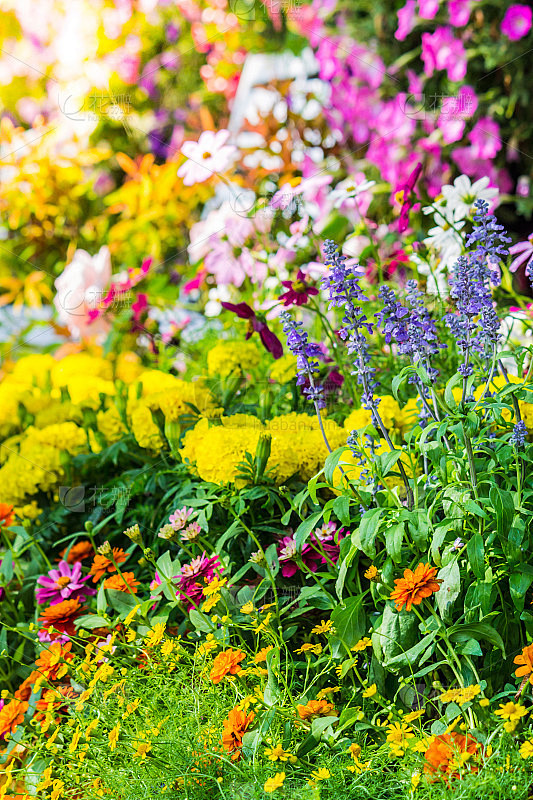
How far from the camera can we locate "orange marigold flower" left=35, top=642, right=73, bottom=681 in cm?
125

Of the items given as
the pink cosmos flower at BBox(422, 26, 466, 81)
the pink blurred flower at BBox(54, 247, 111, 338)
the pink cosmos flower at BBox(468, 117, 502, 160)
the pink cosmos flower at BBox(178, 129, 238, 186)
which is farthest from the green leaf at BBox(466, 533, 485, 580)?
the pink cosmos flower at BBox(422, 26, 466, 81)

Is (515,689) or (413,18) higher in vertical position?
(413,18)

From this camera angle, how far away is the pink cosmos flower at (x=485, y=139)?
278 cm

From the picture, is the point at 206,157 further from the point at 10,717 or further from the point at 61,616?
the point at 10,717

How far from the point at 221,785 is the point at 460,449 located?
2.04 feet

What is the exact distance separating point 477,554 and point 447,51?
231cm

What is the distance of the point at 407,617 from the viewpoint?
1.14m

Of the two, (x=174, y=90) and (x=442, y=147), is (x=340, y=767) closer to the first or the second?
(x=442, y=147)

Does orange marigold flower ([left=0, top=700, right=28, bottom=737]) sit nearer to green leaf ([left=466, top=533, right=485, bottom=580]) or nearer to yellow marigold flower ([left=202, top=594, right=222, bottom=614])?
yellow marigold flower ([left=202, top=594, right=222, bottom=614])

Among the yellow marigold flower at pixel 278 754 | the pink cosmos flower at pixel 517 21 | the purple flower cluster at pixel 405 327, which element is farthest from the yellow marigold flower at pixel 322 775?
the pink cosmos flower at pixel 517 21

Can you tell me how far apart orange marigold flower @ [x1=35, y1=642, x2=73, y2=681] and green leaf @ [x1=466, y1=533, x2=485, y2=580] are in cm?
68

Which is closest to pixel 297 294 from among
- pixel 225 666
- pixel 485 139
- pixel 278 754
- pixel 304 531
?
pixel 304 531

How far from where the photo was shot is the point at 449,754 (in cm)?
96

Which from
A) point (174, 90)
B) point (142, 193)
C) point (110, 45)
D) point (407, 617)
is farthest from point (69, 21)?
point (407, 617)
